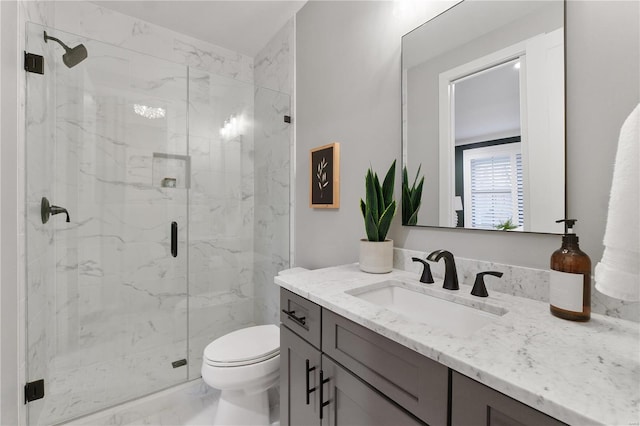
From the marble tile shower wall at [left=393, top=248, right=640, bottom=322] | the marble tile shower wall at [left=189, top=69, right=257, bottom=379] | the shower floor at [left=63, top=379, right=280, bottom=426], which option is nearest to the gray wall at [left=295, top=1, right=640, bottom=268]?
the marble tile shower wall at [left=393, top=248, right=640, bottom=322]

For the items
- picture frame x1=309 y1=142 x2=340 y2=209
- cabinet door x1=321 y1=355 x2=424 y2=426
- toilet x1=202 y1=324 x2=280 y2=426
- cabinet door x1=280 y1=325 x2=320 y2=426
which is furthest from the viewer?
picture frame x1=309 y1=142 x2=340 y2=209

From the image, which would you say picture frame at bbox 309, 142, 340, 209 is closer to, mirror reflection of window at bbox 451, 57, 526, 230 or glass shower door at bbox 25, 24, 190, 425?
mirror reflection of window at bbox 451, 57, 526, 230

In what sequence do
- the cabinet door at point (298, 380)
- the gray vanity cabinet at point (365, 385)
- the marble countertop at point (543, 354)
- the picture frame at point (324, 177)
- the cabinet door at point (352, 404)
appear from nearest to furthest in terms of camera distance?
the marble countertop at point (543, 354) → the gray vanity cabinet at point (365, 385) → the cabinet door at point (352, 404) → the cabinet door at point (298, 380) → the picture frame at point (324, 177)

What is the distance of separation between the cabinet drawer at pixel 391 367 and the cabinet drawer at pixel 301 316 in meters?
0.04

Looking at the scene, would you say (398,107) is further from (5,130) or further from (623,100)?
(5,130)

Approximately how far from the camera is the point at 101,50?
175 cm

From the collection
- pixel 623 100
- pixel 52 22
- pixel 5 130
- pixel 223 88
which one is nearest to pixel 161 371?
pixel 5 130

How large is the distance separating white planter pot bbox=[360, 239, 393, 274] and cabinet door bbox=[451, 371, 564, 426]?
0.66 metres

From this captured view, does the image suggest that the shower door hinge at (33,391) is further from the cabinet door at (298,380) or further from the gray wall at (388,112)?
the gray wall at (388,112)

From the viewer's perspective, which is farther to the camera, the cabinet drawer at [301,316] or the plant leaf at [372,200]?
the plant leaf at [372,200]

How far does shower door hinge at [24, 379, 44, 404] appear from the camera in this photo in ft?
4.22

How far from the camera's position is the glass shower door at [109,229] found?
5.15ft

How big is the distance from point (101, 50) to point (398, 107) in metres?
1.83

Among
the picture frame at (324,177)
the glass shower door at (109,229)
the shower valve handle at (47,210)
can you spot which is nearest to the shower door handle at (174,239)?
the glass shower door at (109,229)
